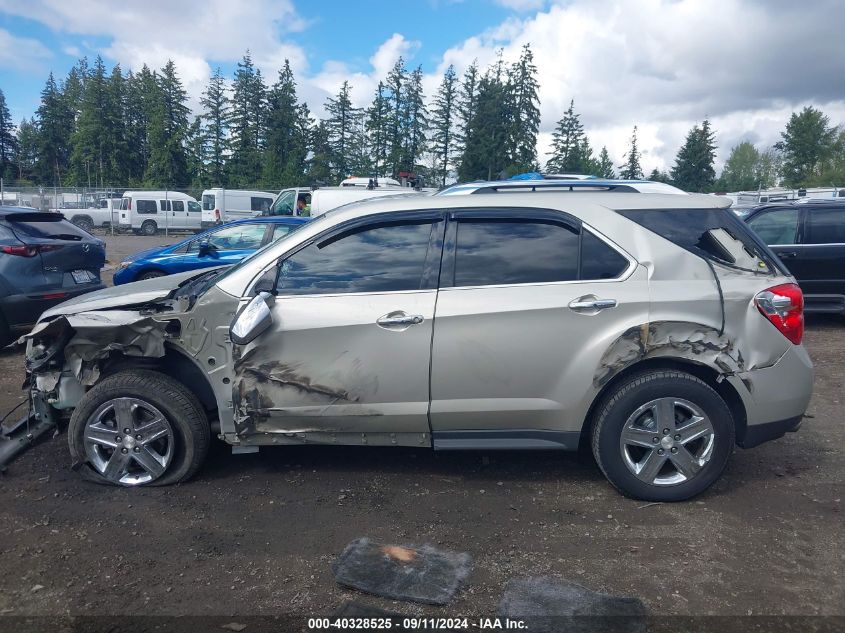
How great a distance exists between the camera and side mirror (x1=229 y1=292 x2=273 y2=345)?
3.66 metres

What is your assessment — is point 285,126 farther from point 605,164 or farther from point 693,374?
point 693,374

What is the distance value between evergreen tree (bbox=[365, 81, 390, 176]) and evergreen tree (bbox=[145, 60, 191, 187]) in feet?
52.8


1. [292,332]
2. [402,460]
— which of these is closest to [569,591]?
[402,460]

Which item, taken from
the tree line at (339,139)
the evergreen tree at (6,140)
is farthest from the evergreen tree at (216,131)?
the evergreen tree at (6,140)

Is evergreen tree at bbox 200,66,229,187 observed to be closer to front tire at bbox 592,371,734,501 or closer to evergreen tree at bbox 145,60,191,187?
evergreen tree at bbox 145,60,191,187

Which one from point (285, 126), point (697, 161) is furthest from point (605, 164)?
point (285, 126)

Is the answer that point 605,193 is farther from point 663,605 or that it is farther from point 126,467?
point 126,467

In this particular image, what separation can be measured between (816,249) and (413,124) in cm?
4558

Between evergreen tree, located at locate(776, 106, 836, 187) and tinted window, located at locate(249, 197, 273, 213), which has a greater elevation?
evergreen tree, located at locate(776, 106, 836, 187)

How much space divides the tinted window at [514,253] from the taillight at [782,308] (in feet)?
3.62

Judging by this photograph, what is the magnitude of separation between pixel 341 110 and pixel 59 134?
3565 centimetres

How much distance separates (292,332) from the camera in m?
3.74

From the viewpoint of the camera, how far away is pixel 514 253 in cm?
382

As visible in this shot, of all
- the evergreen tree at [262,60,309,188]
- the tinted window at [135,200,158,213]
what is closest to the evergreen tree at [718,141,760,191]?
the evergreen tree at [262,60,309,188]
